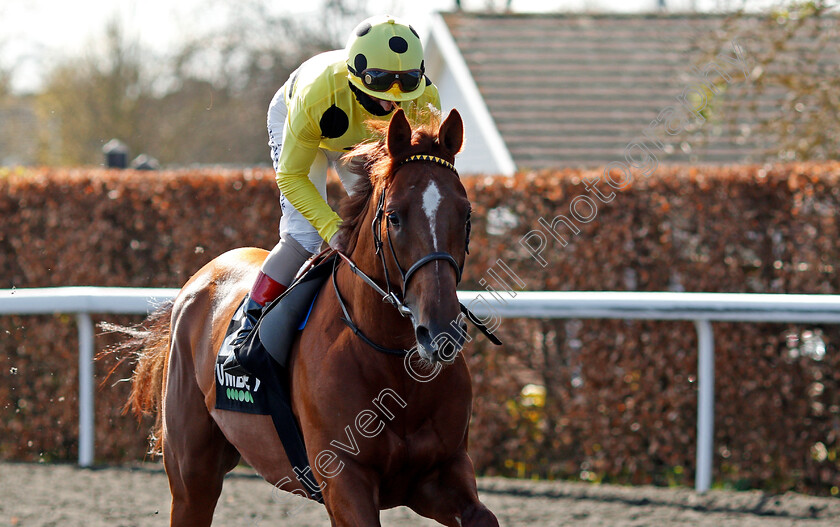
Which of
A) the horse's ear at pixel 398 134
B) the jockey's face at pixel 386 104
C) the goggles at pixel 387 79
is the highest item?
the goggles at pixel 387 79

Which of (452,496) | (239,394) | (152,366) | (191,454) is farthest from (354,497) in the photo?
(152,366)

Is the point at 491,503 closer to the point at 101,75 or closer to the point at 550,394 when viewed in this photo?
the point at 550,394

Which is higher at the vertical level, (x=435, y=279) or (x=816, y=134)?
(x=816, y=134)

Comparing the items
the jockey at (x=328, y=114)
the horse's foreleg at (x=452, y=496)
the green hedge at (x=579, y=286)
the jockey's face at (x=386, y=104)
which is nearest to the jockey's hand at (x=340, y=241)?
the jockey at (x=328, y=114)

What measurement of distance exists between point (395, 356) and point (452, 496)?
480 mm

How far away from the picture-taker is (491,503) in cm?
539

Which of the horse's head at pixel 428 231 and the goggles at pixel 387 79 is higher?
the goggles at pixel 387 79

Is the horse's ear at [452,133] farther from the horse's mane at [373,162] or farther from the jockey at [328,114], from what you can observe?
the jockey at [328,114]

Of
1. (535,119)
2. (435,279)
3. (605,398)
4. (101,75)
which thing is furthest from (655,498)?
(101,75)

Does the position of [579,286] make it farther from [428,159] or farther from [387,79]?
[428,159]

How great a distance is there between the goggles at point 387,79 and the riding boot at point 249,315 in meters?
0.87

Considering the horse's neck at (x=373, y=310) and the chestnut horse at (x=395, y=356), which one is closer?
the chestnut horse at (x=395, y=356)

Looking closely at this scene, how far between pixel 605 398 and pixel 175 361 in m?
3.04

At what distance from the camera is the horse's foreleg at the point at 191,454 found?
12.7 ft
